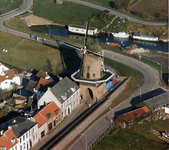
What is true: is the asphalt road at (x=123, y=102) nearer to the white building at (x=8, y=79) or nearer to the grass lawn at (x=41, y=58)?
the grass lawn at (x=41, y=58)

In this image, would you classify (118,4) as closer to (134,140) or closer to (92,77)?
(92,77)

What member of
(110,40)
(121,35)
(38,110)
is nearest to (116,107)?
(38,110)

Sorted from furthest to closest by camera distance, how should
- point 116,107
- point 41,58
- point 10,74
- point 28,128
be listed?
point 41,58
point 10,74
point 116,107
point 28,128

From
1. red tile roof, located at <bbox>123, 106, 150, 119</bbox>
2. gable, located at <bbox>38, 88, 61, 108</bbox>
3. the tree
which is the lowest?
red tile roof, located at <bbox>123, 106, 150, 119</bbox>

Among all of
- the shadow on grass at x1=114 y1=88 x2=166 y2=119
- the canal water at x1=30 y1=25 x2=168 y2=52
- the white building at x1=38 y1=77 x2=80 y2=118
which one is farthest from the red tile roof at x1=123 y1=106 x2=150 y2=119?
the canal water at x1=30 y1=25 x2=168 y2=52

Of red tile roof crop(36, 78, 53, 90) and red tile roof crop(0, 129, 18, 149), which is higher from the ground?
red tile roof crop(36, 78, 53, 90)

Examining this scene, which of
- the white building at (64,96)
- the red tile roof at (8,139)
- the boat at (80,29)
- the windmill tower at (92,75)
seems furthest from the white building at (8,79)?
the boat at (80,29)

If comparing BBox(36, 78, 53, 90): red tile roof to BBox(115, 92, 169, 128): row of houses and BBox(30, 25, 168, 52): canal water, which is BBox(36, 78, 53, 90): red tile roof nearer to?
BBox(115, 92, 169, 128): row of houses
